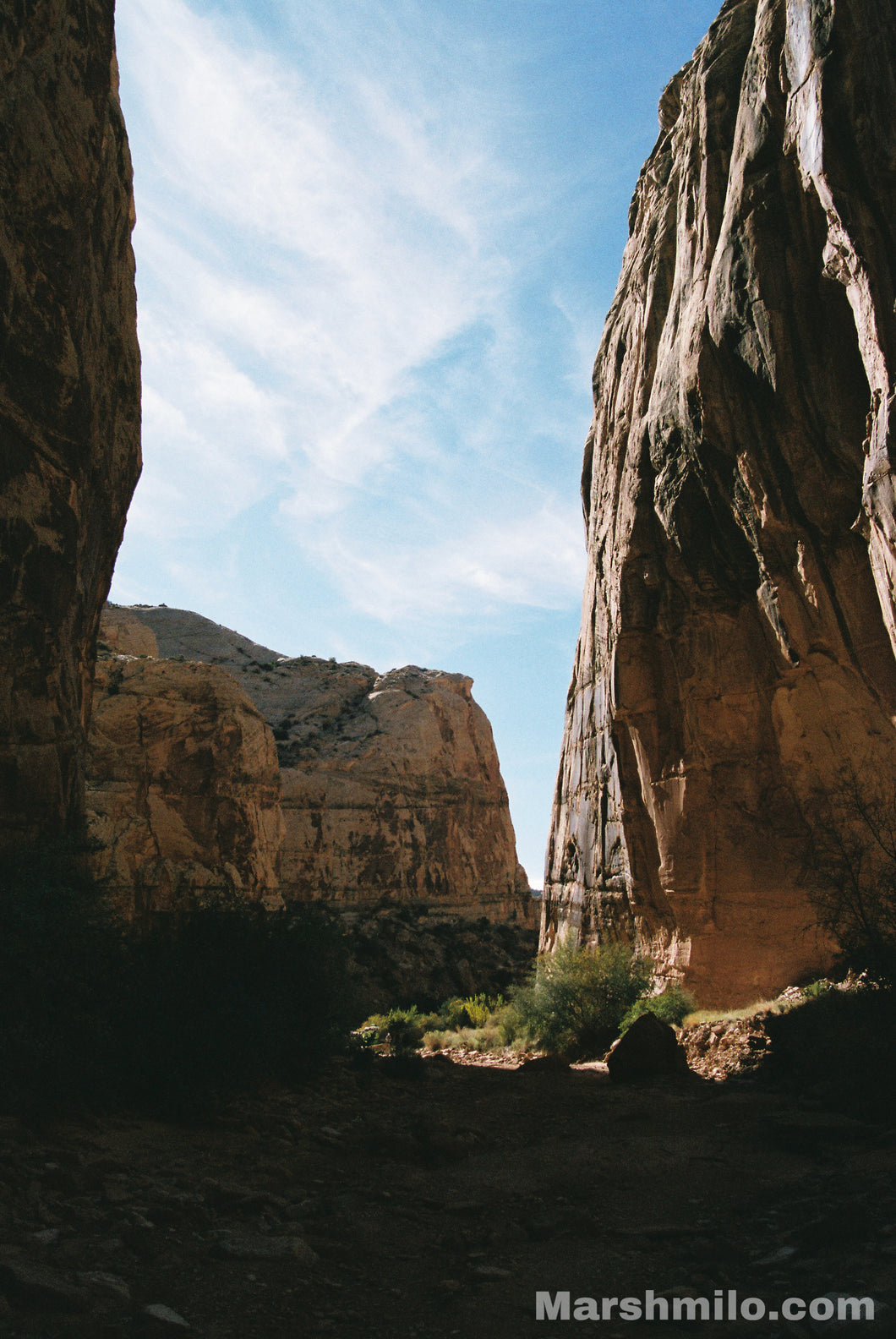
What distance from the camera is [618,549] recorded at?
19.6 m

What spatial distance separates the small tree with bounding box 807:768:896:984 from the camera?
10.6 m

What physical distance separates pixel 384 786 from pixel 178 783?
23003mm

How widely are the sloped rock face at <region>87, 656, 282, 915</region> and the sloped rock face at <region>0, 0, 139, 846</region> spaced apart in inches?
353

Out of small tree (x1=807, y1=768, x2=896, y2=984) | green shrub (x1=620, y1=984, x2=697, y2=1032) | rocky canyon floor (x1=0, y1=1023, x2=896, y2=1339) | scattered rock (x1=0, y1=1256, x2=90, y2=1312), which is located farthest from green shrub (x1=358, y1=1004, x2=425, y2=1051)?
scattered rock (x1=0, y1=1256, x2=90, y2=1312)

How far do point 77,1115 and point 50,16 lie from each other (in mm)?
15946

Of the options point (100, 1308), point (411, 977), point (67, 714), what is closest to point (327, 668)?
point (411, 977)

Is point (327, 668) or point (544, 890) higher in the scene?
point (327, 668)

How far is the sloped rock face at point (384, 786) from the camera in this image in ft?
149

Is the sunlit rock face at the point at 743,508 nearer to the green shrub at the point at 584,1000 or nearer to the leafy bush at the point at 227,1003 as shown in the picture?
the green shrub at the point at 584,1000

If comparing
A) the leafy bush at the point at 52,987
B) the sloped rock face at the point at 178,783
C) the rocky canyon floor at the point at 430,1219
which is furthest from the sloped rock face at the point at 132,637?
the rocky canyon floor at the point at 430,1219

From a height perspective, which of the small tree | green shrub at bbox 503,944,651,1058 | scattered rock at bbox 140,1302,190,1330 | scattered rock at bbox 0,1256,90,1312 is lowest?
green shrub at bbox 503,944,651,1058

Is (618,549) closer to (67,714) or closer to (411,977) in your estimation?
(67,714)

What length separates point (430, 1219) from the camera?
6.64 metres

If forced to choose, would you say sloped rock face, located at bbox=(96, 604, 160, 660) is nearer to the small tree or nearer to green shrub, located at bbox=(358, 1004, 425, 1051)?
green shrub, located at bbox=(358, 1004, 425, 1051)
